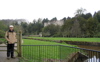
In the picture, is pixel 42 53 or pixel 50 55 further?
pixel 42 53

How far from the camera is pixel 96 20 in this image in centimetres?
4616

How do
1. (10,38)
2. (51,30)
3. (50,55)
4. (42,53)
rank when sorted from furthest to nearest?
(51,30) → (42,53) → (50,55) → (10,38)

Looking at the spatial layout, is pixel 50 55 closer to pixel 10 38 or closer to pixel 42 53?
pixel 42 53

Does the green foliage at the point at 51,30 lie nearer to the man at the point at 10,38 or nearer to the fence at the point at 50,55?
the fence at the point at 50,55

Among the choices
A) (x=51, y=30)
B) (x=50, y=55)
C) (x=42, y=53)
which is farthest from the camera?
(x=51, y=30)

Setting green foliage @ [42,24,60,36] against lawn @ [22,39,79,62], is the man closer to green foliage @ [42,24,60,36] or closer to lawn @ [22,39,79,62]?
lawn @ [22,39,79,62]

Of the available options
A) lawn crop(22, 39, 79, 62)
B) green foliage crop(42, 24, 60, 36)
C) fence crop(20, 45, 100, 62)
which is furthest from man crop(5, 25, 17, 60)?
green foliage crop(42, 24, 60, 36)

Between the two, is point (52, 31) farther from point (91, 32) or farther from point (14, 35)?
point (14, 35)

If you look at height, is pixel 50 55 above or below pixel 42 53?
below

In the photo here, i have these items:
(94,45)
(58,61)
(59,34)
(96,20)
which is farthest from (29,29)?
(58,61)

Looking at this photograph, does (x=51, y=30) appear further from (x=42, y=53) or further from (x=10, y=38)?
(x=10, y=38)

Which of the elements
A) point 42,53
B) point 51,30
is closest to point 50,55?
point 42,53

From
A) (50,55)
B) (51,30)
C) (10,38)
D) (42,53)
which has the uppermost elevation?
(51,30)

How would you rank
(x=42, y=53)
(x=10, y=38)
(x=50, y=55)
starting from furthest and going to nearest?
1. (x=42, y=53)
2. (x=50, y=55)
3. (x=10, y=38)
